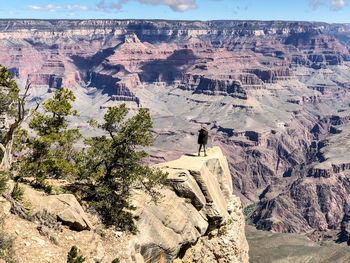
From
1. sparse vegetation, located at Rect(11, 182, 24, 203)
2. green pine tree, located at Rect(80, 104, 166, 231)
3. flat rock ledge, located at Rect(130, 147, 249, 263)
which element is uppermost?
green pine tree, located at Rect(80, 104, 166, 231)

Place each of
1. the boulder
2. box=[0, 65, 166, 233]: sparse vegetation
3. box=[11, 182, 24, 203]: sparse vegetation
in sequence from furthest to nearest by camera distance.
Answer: box=[0, 65, 166, 233]: sparse vegetation
the boulder
box=[11, 182, 24, 203]: sparse vegetation

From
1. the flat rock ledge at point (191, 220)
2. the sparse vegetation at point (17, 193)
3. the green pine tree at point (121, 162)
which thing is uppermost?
the green pine tree at point (121, 162)

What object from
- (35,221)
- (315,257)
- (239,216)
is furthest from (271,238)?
(35,221)

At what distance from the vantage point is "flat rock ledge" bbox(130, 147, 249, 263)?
2944 centimetres

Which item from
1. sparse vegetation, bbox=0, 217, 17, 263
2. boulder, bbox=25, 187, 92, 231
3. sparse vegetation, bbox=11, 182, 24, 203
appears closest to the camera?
sparse vegetation, bbox=0, 217, 17, 263

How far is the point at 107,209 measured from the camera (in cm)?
2900

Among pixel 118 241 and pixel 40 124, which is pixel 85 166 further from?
pixel 118 241

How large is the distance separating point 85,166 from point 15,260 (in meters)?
11.3

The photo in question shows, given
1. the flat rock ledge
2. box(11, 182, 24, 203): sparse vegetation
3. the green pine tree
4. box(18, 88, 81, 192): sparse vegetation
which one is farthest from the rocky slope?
box(18, 88, 81, 192): sparse vegetation

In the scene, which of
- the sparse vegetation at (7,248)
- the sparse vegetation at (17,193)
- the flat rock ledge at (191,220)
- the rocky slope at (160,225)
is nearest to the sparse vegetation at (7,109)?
the rocky slope at (160,225)

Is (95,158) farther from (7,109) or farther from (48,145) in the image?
(7,109)

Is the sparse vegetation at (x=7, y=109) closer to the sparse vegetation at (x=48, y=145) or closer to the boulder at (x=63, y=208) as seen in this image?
the sparse vegetation at (x=48, y=145)

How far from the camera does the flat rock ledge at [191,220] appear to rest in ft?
96.6

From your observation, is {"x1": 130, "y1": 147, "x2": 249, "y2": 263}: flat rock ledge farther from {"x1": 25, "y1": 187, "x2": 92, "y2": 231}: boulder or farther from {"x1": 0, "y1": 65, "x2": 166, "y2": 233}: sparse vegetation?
{"x1": 25, "y1": 187, "x2": 92, "y2": 231}: boulder
